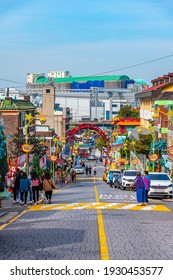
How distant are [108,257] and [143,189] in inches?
722

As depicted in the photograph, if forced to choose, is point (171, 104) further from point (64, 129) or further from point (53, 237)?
point (64, 129)

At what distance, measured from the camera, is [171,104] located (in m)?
79.1

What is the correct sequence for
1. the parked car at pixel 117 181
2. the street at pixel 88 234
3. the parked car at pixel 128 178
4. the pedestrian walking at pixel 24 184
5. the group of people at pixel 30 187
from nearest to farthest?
the street at pixel 88 234, the pedestrian walking at pixel 24 184, the group of people at pixel 30 187, the parked car at pixel 128 178, the parked car at pixel 117 181

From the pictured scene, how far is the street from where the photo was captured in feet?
54.8

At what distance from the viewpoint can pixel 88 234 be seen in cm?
2095

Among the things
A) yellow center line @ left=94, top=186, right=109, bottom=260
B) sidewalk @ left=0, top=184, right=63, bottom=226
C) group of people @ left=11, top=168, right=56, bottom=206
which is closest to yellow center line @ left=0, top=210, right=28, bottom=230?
sidewalk @ left=0, top=184, right=63, bottom=226

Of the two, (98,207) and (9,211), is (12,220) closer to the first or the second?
(9,211)

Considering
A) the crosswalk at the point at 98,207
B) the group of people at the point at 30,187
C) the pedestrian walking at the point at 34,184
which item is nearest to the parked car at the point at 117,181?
the group of people at the point at 30,187

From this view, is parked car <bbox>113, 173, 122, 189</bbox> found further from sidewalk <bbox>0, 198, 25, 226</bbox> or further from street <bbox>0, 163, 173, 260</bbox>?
street <bbox>0, 163, 173, 260</bbox>

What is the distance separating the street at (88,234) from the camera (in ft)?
54.8

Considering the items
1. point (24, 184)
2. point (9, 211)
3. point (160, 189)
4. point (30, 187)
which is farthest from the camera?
point (160, 189)

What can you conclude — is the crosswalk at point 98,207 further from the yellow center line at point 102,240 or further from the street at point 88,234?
the yellow center line at point 102,240

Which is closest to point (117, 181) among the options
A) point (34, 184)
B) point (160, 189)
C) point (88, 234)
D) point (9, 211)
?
point (160, 189)

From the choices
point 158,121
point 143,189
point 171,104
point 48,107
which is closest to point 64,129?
point 48,107
